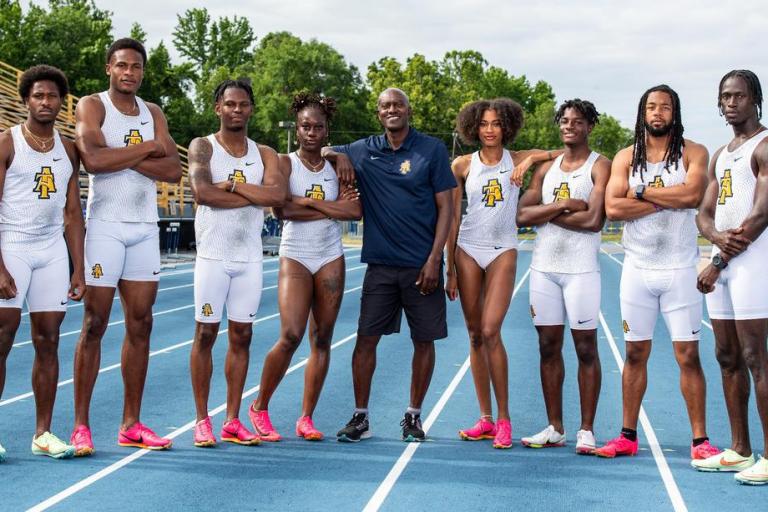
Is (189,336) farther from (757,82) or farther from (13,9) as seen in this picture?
(13,9)

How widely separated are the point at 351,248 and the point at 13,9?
2426 centimetres

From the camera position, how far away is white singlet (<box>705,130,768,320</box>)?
5.82 m

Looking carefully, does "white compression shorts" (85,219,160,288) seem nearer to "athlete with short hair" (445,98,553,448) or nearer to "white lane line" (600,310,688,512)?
"athlete with short hair" (445,98,553,448)

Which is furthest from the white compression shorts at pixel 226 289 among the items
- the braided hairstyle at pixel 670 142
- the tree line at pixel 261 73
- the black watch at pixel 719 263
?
the tree line at pixel 261 73

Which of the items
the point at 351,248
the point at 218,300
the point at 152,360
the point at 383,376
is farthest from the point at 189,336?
the point at 351,248

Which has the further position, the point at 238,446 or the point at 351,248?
the point at 351,248

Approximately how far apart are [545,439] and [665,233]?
140cm

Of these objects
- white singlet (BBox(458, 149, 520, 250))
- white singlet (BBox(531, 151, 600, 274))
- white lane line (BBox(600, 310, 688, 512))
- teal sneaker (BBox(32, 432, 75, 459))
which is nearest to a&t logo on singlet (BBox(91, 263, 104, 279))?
teal sneaker (BBox(32, 432, 75, 459))

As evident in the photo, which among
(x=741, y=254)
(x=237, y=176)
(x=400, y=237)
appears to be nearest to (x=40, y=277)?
(x=237, y=176)

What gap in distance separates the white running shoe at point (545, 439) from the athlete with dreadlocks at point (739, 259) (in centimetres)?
88

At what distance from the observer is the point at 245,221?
6477 mm

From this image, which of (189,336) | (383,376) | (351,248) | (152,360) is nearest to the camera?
(383,376)

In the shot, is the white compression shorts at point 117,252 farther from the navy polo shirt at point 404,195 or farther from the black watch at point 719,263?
the black watch at point 719,263

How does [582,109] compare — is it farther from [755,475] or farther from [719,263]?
[755,475]
